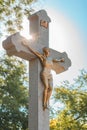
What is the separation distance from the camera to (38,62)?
8.39 meters

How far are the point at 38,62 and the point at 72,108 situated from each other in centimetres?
1779

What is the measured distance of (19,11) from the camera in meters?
15.8

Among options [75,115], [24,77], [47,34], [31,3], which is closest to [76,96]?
[75,115]

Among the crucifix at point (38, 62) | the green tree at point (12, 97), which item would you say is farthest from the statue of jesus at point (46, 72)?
the green tree at point (12, 97)

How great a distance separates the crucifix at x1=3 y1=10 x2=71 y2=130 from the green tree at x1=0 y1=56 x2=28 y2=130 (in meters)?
13.9

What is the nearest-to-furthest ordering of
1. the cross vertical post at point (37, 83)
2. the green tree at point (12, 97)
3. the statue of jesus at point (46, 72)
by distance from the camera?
1. the cross vertical post at point (37, 83)
2. the statue of jesus at point (46, 72)
3. the green tree at point (12, 97)

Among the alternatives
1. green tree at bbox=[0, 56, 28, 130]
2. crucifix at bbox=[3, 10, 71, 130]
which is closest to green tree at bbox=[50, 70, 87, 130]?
green tree at bbox=[0, 56, 28, 130]

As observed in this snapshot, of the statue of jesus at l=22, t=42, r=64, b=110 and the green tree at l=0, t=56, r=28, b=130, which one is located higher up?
the statue of jesus at l=22, t=42, r=64, b=110

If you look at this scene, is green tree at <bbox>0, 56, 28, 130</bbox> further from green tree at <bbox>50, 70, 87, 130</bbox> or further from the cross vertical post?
the cross vertical post

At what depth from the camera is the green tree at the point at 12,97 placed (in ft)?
76.4

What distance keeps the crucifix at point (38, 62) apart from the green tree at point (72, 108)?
16.7 metres

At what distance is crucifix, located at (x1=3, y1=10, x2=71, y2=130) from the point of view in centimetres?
795

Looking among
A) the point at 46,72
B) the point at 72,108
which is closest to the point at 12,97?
the point at 72,108

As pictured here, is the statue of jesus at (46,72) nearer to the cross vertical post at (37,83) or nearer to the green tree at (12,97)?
the cross vertical post at (37,83)
